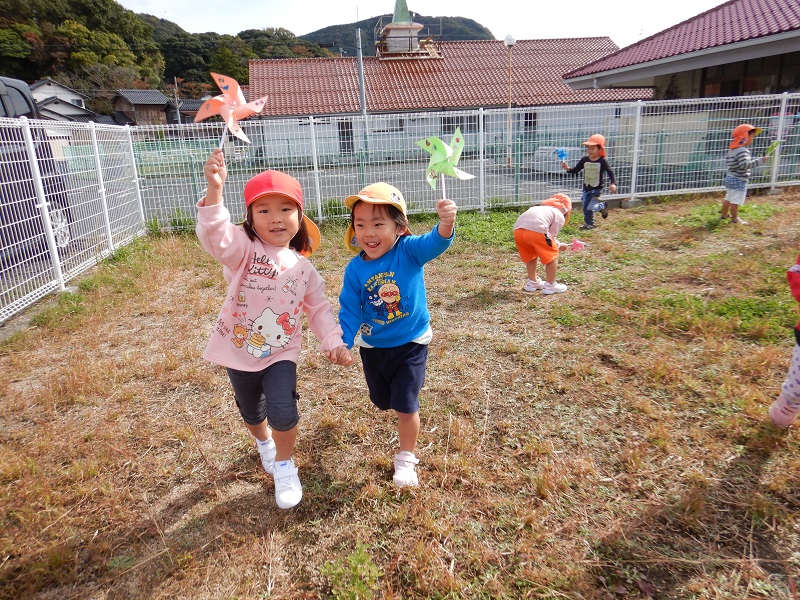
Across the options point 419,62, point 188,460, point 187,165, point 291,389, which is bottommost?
point 188,460

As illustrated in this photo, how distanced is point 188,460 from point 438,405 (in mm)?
1399

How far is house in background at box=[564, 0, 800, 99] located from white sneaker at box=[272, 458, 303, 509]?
442 inches

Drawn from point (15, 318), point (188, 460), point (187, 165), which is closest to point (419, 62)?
point (187, 165)

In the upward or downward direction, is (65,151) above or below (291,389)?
above

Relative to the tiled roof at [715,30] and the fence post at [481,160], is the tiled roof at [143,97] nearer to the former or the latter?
the tiled roof at [715,30]

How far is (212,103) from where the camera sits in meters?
1.94

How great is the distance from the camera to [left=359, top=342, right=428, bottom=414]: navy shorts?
2.18 m

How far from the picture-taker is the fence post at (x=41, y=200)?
4.73 m

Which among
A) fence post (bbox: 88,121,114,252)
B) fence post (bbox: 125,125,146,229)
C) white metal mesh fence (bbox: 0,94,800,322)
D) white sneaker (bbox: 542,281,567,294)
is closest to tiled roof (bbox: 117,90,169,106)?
white metal mesh fence (bbox: 0,94,800,322)

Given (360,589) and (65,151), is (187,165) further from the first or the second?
(360,589)

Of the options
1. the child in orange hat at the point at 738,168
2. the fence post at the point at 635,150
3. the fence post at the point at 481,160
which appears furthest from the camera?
the fence post at the point at 635,150

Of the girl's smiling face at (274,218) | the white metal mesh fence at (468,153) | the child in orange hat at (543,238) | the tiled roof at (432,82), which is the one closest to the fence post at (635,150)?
the white metal mesh fence at (468,153)

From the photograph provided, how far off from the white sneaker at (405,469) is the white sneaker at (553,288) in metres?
2.94

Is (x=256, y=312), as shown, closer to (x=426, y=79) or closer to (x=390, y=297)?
(x=390, y=297)
